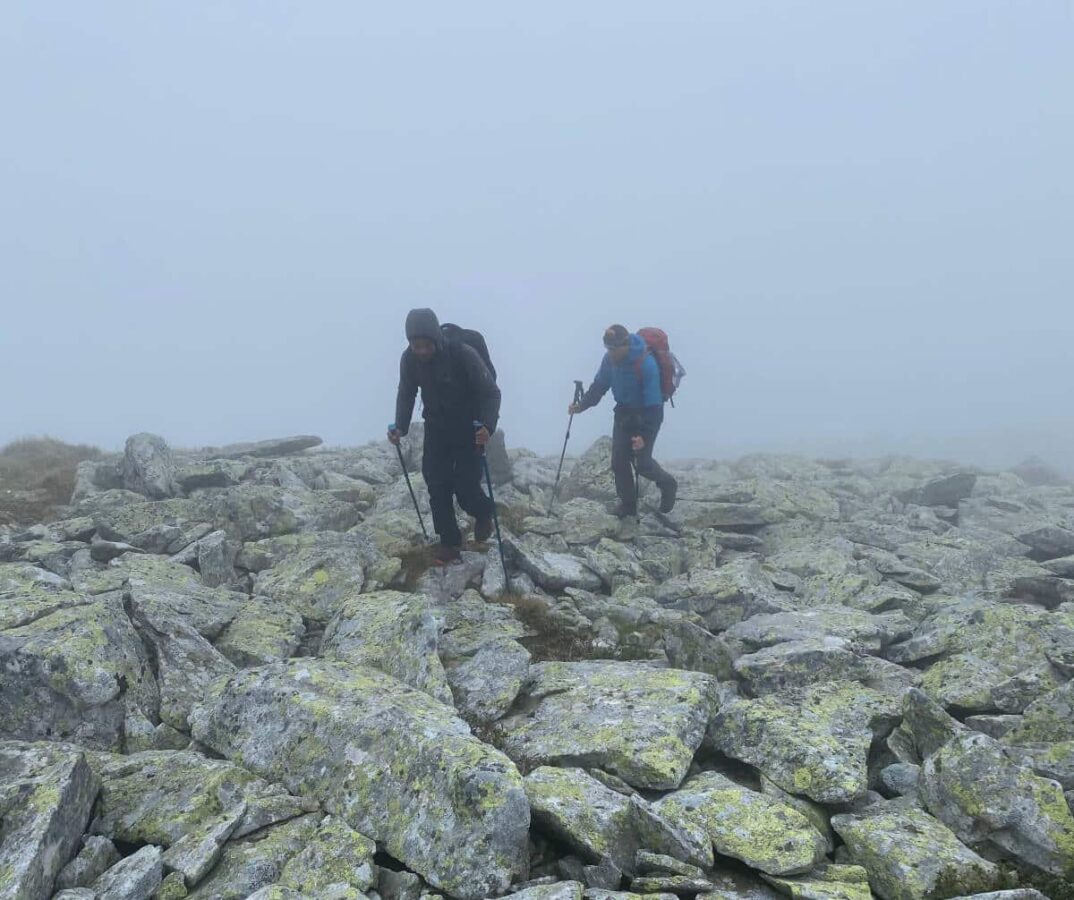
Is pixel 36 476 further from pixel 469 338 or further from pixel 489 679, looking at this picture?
pixel 489 679

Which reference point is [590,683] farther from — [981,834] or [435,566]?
[435,566]

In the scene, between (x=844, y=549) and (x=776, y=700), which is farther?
(x=844, y=549)

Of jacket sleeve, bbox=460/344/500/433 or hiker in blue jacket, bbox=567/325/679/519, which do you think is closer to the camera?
jacket sleeve, bbox=460/344/500/433

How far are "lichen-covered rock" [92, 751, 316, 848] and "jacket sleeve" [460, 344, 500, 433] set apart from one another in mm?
7260

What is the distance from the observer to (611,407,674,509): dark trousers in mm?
17328

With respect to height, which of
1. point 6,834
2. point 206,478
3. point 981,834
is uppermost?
point 206,478

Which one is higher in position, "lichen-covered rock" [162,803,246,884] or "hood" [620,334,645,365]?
"hood" [620,334,645,365]

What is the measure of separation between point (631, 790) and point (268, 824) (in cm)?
304

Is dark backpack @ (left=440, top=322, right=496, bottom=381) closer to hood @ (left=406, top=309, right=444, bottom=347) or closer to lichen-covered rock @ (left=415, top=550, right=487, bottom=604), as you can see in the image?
hood @ (left=406, top=309, right=444, bottom=347)

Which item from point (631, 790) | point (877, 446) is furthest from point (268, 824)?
point (877, 446)

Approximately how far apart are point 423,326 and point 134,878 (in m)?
8.25

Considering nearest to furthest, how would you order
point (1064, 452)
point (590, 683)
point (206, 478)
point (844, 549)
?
point (590, 683) < point (844, 549) < point (206, 478) < point (1064, 452)

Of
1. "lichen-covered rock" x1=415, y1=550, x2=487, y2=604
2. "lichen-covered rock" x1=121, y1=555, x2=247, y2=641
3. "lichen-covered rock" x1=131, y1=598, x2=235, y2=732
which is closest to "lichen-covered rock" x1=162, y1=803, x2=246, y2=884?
"lichen-covered rock" x1=131, y1=598, x2=235, y2=732

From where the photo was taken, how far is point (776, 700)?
26.0 ft
